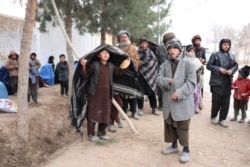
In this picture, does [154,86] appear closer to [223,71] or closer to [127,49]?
[127,49]

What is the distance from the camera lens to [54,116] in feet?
22.6

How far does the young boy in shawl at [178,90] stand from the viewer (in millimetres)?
3973

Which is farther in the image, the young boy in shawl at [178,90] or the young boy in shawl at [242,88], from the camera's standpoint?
the young boy in shawl at [242,88]

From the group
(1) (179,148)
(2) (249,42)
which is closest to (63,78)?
(1) (179,148)

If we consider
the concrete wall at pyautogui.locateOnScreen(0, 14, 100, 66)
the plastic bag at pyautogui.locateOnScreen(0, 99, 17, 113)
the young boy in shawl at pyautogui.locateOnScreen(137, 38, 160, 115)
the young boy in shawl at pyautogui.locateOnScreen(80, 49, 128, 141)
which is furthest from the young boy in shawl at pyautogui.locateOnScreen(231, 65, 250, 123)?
the concrete wall at pyautogui.locateOnScreen(0, 14, 100, 66)

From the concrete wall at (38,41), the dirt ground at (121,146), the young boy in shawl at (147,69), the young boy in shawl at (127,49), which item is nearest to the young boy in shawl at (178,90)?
the dirt ground at (121,146)

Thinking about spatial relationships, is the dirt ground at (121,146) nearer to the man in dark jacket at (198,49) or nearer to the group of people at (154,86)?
the group of people at (154,86)

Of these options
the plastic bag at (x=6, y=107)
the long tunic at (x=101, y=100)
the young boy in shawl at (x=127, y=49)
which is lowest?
the plastic bag at (x=6, y=107)

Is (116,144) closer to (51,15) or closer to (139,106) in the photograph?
(139,106)

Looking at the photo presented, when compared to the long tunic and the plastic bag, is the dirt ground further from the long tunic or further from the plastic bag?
the long tunic

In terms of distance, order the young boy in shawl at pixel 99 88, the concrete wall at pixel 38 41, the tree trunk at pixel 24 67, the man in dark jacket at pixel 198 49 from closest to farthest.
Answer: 1. the young boy in shawl at pixel 99 88
2. the tree trunk at pixel 24 67
3. the man in dark jacket at pixel 198 49
4. the concrete wall at pixel 38 41

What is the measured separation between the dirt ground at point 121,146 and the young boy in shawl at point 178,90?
0.47 metres

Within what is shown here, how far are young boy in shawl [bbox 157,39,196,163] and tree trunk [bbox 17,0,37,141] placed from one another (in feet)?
7.14

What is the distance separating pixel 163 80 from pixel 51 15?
462 cm
